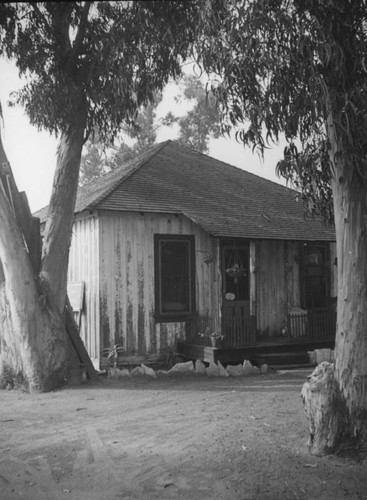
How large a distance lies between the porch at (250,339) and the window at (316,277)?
1.09 meters

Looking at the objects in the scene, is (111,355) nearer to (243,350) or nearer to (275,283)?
(243,350)

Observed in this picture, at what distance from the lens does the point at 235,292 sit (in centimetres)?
1305

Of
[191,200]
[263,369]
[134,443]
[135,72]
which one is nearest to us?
[134,443]

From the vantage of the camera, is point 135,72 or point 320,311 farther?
point 320,311

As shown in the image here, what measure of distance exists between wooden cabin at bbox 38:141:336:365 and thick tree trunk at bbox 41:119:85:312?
5.05 ft

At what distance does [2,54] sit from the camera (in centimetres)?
698

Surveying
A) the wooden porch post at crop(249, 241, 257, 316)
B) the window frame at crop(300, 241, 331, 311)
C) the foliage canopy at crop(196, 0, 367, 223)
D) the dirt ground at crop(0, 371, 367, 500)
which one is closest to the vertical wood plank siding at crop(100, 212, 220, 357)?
the wooden porch post at crop(249, 241, 257, 316)

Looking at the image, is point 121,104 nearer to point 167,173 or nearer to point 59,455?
point 167,173

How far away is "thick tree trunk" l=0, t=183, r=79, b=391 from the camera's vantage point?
8742 mm

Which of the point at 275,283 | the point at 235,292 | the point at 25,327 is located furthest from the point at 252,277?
the point at 25,327

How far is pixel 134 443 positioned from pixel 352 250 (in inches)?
123

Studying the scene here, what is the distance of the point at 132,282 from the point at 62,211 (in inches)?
111

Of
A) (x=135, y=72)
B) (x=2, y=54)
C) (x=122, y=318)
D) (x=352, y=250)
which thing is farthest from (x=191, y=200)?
(x=352, y=250)

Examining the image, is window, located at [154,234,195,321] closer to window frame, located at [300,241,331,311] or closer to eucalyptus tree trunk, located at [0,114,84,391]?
eucalyptus tree trunk, located at [0,114,84,391]
